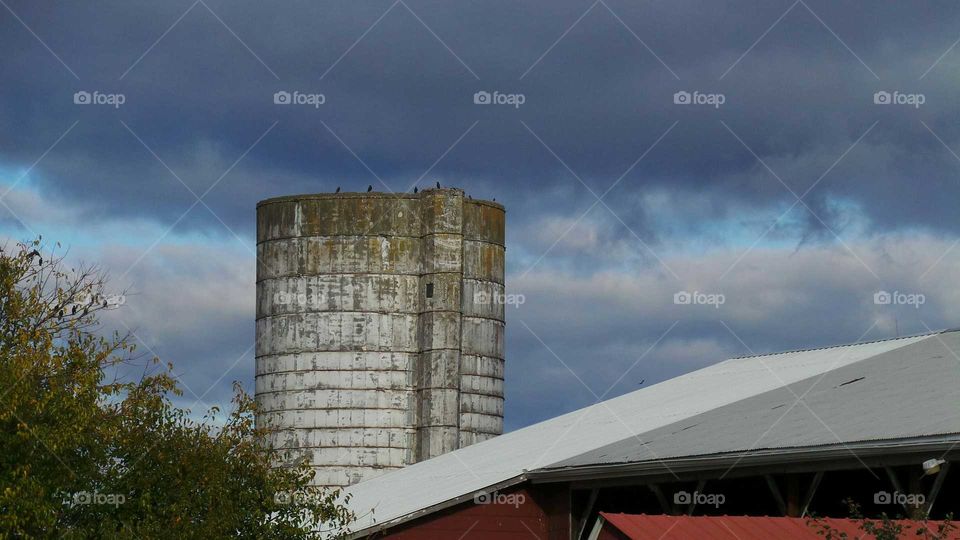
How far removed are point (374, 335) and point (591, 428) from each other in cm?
1515

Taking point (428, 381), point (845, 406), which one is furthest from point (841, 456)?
point (428, 381)

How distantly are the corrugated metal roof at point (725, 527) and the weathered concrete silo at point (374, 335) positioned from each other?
28963mm

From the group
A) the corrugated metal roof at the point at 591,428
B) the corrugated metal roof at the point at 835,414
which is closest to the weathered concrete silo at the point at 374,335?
the corrugated metal roof at the point at 591,428

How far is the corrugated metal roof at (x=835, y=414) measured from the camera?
23.7 meters

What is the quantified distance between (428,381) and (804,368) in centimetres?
1735

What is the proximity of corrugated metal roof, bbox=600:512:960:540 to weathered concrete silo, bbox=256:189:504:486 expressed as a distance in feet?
95.0

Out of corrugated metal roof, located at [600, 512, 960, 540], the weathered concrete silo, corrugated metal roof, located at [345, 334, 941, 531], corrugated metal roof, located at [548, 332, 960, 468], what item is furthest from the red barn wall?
the weathered concrete silo

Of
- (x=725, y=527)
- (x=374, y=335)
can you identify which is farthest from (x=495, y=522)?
(x=374, y=335)

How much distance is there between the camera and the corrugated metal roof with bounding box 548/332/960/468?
23.7m

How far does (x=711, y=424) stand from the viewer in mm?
30000

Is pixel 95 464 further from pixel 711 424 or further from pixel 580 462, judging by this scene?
pixel 711 424

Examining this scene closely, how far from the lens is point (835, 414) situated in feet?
86.5

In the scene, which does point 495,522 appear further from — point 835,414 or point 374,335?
point 374,335

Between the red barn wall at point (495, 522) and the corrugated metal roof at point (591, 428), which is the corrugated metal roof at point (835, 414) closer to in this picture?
the corrugated metal roof at point (591, 428)
